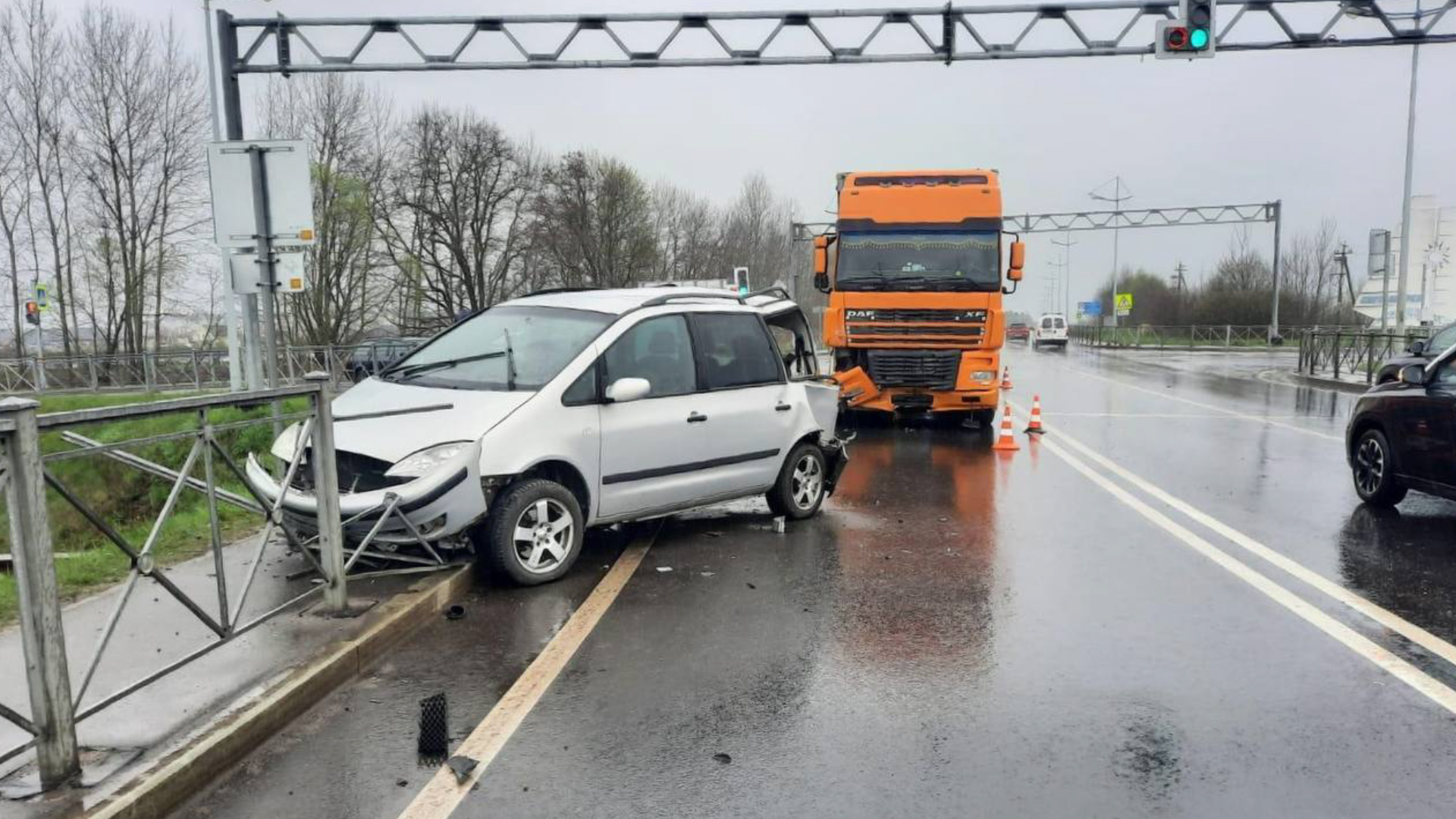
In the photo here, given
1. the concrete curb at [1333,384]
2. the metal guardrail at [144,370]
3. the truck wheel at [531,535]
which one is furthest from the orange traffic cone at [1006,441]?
the metal guardrail at [144,370]

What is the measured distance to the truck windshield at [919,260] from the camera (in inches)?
556

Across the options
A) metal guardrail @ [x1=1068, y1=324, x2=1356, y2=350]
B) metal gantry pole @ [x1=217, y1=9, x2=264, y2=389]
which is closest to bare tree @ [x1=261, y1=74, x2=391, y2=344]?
metal gantry pole @ [x1=217, y1=9, x2=264, y2=389]

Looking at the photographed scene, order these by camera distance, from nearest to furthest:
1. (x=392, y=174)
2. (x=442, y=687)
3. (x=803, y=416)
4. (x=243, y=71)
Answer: (x=442, y=687) → (x=803, y=416) → (x=243, y=71) → (x=392, y=174)

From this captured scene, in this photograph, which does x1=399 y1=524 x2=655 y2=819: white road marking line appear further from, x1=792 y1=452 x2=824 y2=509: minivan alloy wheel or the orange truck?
the orange truck

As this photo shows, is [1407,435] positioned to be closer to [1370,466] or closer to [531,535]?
[1370,466]

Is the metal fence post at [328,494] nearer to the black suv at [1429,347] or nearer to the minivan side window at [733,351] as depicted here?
the minivan side window at [733,351]

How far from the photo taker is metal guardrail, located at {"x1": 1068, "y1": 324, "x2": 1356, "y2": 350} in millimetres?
56000

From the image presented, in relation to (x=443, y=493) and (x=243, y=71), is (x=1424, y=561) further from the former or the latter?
(x=243, y=71)

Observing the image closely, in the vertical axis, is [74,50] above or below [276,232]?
above

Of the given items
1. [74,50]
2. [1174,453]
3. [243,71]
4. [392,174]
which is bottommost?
[1174,453]

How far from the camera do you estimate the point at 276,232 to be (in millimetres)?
9070

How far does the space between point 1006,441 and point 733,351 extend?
6.67 meters

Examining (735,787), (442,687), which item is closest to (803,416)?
(442,687)

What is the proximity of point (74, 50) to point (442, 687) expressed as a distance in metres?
37.0
